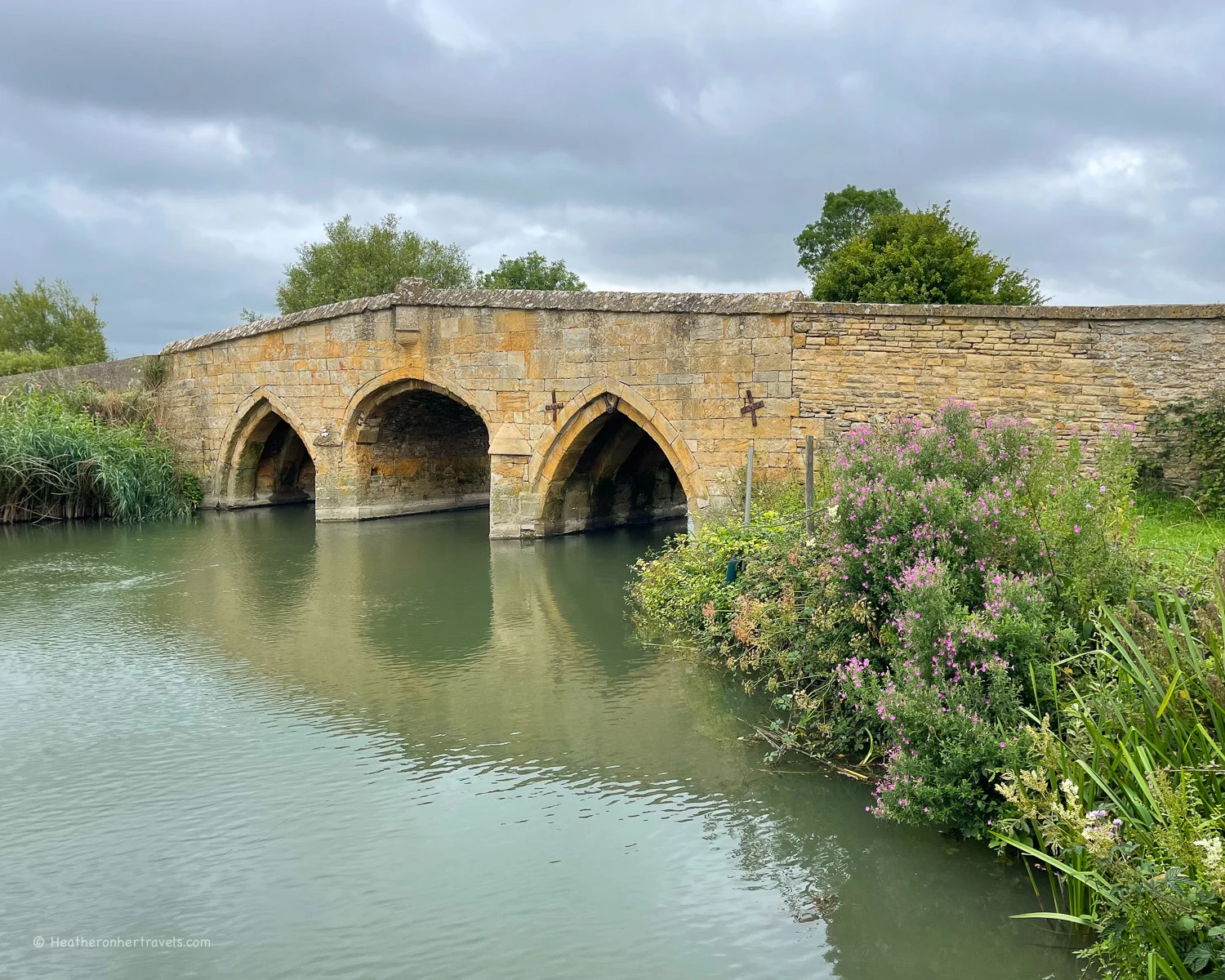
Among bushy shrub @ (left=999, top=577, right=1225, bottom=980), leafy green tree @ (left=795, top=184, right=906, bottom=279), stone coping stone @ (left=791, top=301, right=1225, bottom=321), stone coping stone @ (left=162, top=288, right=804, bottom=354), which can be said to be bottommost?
bushy shrub @ (left=999, top=577, right=1225, bottom=980)

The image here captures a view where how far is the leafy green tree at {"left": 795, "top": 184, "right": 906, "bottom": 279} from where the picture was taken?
2980 centimetres

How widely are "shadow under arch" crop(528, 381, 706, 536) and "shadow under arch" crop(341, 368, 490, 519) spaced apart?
1227 mm

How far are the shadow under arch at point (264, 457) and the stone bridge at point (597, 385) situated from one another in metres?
0.04

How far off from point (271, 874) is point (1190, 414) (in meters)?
9.33

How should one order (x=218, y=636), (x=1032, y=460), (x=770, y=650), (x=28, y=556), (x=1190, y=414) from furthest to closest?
(x=28, y=556) → (x=1190, y=414) → (x=218, y=636) → (x=770, y=650) → (x=1032, y=460)

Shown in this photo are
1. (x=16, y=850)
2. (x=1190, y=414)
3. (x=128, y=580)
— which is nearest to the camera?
(x=16, y=850)

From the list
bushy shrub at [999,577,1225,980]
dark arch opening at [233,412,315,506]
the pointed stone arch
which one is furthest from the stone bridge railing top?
bushy shrub at [999,577,1225,980]

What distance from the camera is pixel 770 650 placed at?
6426mm

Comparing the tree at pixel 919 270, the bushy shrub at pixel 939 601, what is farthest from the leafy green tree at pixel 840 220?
the bushy shrub at pixel 939 601

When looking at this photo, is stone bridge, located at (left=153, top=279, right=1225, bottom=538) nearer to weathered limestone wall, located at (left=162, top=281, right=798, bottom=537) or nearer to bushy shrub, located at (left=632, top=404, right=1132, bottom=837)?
weathered limestone wall, located at (left=162, top=281, right=798, bottom=537)

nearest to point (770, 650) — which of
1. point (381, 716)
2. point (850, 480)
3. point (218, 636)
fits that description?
point (850, 480)

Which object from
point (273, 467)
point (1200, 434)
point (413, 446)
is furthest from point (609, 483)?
point (1200, 434)

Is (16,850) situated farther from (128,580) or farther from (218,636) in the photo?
(128,580)

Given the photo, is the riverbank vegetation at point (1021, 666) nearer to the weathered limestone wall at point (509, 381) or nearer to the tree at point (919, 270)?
the weathered limestone wall at point (509, 381)
